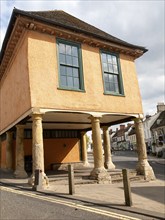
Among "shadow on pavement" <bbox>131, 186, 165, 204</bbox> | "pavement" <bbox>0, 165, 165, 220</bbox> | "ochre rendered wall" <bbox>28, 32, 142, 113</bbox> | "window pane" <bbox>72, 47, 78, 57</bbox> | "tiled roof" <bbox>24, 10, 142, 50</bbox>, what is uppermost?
"tiled roof" <bbox>24, 10, 142, 50</bbox>

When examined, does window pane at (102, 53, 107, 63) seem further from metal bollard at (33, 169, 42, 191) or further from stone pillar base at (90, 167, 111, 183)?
metal bollard at (33, 169, 42, 191)

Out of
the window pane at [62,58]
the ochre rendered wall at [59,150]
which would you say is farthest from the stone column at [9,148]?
the window pane at [62,58]

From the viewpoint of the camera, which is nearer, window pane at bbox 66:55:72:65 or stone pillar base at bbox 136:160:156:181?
window pane at bbox 66:55:72:65

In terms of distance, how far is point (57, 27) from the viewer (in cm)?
1116

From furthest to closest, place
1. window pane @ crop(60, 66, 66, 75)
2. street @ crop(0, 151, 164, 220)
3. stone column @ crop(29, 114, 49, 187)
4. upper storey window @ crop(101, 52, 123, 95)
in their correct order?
upper storey window @ crop(101, 52, 123, 95) < window pane @ crop(60, 66, 66, 75) < stone column @ crop(29, 114, 49, 187) < street @ crop(0, 151, 164, 220)

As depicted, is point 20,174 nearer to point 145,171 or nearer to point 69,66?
point 69,66

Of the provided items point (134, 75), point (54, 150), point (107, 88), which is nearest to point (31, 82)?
point (107, 88)

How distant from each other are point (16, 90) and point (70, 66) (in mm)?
3331

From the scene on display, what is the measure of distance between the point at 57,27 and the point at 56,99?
3452 millimetres

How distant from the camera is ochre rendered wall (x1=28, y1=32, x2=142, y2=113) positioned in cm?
1053

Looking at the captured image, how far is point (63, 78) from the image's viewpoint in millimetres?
11336

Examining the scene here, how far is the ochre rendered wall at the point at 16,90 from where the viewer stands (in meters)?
11.0

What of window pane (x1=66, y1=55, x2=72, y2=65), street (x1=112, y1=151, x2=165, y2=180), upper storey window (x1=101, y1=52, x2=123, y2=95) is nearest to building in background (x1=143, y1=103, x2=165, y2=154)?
street (x1=112, y1=151, x2=165, y2=180)

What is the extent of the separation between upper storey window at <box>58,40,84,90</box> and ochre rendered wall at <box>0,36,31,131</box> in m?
1.69
